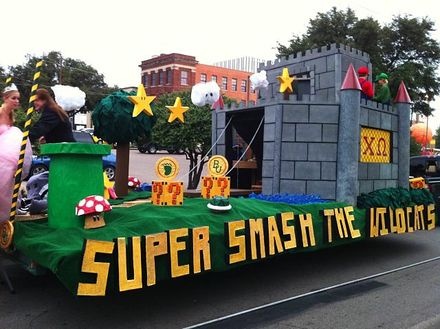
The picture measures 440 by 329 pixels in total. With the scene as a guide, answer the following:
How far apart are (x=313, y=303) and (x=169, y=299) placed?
149 centimetres

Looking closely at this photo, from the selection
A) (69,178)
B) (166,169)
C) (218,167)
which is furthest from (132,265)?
(218,167)

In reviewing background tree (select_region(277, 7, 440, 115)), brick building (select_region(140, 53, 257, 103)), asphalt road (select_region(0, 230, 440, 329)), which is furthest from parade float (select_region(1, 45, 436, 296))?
brick building (select_region(140, 53, 257, 103))

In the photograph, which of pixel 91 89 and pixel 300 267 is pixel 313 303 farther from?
pixel 91 89

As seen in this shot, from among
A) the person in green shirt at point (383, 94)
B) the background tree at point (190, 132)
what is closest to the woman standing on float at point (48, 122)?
the person in green shirt at point (383, 94)

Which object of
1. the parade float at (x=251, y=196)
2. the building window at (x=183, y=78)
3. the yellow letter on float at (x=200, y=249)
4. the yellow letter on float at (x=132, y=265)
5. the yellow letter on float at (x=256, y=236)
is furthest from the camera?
the building window at (x=183, y=78)

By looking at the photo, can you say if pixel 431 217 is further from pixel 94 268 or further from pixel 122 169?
pixel 94 268

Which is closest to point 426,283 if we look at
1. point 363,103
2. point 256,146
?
point 363,103

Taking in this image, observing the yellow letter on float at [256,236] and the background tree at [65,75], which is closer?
the yellow letter on float at [256,236]

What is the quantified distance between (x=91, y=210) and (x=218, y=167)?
91.4 inches

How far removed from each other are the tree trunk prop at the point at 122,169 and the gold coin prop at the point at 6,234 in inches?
93.3

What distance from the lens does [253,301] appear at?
4.91 m

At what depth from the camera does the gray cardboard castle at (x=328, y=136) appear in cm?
632

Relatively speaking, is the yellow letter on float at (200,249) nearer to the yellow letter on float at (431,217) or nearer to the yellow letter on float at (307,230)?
the yellow letter on float at (307,230)

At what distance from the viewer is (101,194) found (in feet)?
14.4
